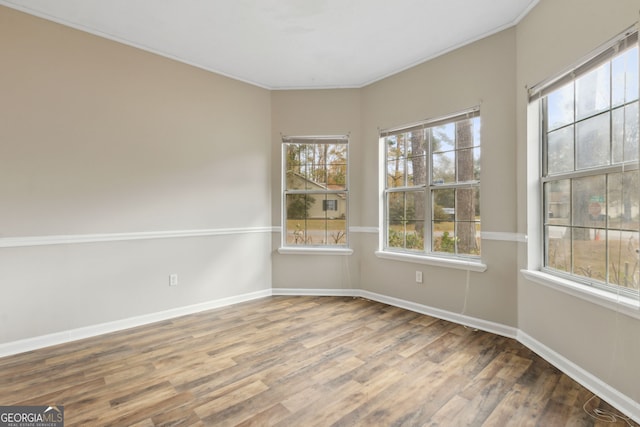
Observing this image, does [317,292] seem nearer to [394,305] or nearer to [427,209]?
[394,305]

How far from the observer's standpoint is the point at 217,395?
198 cm

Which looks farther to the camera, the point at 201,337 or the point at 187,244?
the point at 187,244

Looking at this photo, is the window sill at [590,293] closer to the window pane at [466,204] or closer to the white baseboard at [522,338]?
the white baseboard at [522,338]

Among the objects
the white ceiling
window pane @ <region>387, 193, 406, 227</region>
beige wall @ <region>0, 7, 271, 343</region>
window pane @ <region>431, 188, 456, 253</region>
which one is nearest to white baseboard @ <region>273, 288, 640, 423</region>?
window pane @ <region>431, 188, 456, 253</region>

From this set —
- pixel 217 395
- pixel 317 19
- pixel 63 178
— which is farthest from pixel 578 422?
pixel 63 178

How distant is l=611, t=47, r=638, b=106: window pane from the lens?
5.94 feet

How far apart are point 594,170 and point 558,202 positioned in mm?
434

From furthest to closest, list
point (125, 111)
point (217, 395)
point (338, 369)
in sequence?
point (125, 111) → point (338, 369) → point (217, 395)

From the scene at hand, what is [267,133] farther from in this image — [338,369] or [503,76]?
[338,369]

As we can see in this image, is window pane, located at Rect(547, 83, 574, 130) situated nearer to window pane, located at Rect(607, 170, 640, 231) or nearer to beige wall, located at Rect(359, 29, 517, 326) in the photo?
beige wall, located at Rect(359, 29, 517, 326)

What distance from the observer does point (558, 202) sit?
245 cm

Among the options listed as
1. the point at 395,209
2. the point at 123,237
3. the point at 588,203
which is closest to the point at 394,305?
the point at 395,209

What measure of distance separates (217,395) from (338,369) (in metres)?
0.87

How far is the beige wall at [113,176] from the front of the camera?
256 cm
